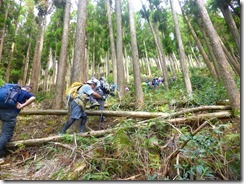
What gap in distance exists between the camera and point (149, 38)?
31844 mm

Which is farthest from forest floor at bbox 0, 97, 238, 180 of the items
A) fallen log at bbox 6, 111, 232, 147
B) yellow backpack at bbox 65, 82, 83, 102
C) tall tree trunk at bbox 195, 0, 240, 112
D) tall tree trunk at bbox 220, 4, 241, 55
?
tall tree trunk at bbox 220, 4, 241, 55

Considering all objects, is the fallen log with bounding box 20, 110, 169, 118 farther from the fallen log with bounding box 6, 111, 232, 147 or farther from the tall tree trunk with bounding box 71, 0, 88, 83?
the tall tree trunk with bounding box 71, 0, 88, 83

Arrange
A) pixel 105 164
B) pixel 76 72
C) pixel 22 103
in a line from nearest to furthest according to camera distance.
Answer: pixel 105 164 → pixel 22 103 → pixel 76 72

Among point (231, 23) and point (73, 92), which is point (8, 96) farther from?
point (231, 23)

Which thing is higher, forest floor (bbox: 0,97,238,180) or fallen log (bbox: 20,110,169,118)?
fallen log (bbox: 20,110,169,118)


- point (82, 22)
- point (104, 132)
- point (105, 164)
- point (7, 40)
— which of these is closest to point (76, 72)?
point (82, 22)

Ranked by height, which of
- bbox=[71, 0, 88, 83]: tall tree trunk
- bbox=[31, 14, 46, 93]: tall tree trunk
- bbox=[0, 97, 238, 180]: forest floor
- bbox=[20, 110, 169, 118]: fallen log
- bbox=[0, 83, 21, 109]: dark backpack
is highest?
bbox=[31, 14, 46, 93]: tall tree trunk

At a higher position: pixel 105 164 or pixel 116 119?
pixel 116 119

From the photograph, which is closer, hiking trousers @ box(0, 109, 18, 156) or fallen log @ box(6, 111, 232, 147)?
fallen log @ box(6, 111, 232, 147)

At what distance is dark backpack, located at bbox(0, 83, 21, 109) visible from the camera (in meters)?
4.49

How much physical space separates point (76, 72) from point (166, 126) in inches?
114

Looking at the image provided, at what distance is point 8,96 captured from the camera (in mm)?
4504

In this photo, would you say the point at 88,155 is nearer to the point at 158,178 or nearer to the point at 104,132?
the point at 104,132

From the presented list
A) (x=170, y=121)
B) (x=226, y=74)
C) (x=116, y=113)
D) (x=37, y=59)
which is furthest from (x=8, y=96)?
(x=37, y=59)
